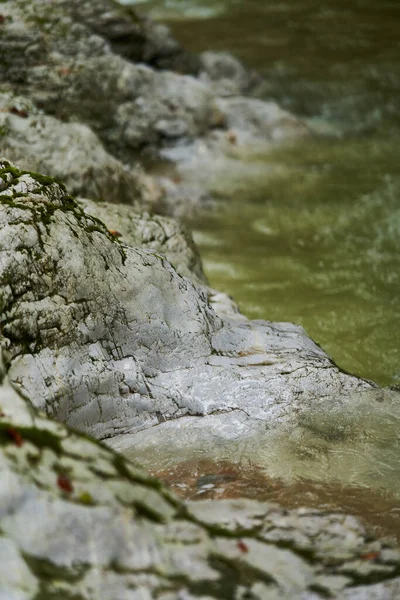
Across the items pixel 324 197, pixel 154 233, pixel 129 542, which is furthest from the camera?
pixel 324 197

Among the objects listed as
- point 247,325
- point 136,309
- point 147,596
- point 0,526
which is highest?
point 0,526

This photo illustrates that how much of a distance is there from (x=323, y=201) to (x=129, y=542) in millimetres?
7073

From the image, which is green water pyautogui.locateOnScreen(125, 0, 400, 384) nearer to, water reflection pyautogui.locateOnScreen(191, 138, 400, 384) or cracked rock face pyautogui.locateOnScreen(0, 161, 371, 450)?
water reflection pyautogui.locateOnScreen(191, 138, 400, 384)

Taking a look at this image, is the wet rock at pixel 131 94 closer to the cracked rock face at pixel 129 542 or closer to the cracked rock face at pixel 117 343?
the cracked rock face at pixel 117 343

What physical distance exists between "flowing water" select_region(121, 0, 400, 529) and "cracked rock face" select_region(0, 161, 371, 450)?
517 millimetres

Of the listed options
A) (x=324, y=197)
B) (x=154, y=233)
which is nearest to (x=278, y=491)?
(x=154, y=233)

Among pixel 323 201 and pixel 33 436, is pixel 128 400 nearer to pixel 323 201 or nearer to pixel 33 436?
pixel 33 436

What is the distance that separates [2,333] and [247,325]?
1.72 m

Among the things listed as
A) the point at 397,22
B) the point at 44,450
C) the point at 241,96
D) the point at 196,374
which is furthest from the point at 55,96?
the point at 397,22

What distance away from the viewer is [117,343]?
152 inches

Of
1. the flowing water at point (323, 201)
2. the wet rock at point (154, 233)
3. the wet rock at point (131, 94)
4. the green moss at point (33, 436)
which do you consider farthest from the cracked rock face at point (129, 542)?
the wet rock at point (131, 94)

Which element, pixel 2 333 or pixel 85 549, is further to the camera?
pixel 2 333

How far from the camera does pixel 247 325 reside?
4598 mm

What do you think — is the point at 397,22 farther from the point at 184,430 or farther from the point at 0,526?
the point at 0,526
